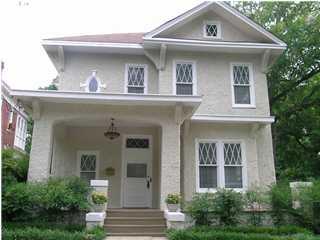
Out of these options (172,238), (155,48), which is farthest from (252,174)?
(155,48)

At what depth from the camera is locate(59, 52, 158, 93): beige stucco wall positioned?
39.5ft

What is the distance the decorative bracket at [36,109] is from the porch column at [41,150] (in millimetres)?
122

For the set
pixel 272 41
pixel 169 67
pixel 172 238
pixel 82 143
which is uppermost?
pixel 272 41

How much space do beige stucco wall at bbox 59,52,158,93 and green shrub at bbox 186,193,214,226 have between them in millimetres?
5035

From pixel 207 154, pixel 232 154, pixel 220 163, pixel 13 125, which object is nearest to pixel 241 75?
pixel 232 154

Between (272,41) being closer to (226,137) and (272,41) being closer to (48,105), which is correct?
(226,137)

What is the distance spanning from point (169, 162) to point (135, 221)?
1.92 metres

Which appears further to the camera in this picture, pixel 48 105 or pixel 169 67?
pixel 169 67

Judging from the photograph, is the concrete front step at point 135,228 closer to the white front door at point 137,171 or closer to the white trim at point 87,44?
the white front door at point 137,171

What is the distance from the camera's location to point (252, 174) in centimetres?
1096

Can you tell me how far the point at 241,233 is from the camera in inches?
297

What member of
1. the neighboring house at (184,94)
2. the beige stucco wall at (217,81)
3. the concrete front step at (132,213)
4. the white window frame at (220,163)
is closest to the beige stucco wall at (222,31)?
the neighboring house at (184,94)

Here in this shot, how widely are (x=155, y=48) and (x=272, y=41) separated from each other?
15.1 ft

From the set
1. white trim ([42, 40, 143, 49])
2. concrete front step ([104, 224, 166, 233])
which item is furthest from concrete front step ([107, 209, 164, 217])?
white trim ([42, 40, 143, 49])
